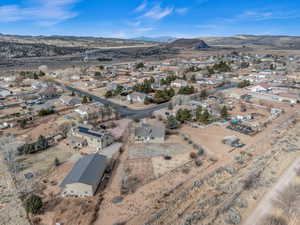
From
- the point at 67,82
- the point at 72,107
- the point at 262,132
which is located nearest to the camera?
the point at 262,132

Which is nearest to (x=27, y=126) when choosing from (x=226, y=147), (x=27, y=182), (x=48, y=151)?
(x=48, y=151)

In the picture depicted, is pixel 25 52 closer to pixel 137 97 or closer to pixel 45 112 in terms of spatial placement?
pixel 45 112

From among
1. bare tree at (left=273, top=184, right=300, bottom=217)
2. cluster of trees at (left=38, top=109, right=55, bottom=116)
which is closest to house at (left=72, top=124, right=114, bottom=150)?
cluster of trees at (left=38, top=109, right=55, bottom=116)

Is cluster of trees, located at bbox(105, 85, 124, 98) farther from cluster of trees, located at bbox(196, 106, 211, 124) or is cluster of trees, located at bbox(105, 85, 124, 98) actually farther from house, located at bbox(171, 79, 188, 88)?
cluster of trees, located at bbox(196, 106, 211, 124)

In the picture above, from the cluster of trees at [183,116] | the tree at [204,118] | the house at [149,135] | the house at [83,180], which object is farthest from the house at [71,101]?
the tree at [204,118]

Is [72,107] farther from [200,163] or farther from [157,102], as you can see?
[200,163]

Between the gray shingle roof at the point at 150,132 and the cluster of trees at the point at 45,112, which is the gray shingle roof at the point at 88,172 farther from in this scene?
the cluster of trees at the point at 45,112

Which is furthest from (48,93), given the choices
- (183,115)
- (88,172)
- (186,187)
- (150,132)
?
(186,187)
